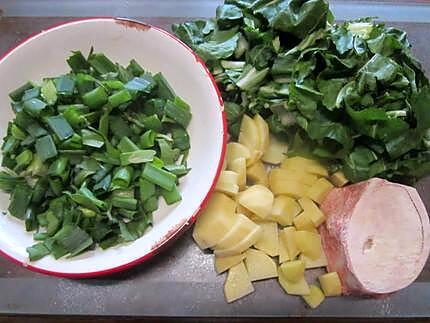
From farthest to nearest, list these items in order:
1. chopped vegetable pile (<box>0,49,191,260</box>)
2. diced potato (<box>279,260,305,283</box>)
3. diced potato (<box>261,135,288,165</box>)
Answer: diced potato (<box>261,135,288,165</box>) → diced potato (<box>279,260,305,283</box>) → chopped vegetable pile (<box>0,49,191,260</box>)

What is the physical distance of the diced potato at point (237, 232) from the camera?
4.10ft

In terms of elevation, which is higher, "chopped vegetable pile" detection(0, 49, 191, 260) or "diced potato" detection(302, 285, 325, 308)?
"chopped vegetable pile" detection(0, 49, 191, 260)

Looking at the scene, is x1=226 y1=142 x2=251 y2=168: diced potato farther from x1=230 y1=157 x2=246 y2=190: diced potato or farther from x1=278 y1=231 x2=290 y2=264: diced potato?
Result: x1=278 y1=231 x2=290 y2=264: diced potato

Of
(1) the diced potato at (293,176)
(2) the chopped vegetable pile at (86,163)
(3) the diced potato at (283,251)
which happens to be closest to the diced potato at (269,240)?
(3) the diced potato at (283,251)

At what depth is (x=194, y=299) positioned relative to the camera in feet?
4.16

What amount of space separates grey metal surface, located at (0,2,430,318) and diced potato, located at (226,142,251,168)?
0.24 meters

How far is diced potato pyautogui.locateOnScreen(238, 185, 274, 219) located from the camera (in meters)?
1.27

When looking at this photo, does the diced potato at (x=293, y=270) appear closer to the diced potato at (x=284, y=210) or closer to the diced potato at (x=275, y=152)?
the diced potato at (x=284, y=210)

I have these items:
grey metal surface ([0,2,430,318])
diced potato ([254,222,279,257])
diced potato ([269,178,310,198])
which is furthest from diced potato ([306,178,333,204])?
grey metal surface ([0,2,430,318])

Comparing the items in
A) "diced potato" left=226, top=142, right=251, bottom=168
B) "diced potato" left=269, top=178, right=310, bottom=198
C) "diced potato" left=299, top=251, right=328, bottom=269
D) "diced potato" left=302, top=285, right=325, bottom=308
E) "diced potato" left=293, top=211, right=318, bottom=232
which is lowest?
"diced potato" left=302, top=285, right=325, bottom=308

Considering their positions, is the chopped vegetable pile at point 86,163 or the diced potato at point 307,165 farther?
the diced potato at point 307,165

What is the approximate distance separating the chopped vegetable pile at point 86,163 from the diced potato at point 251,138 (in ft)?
0.55

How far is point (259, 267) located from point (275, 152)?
284mm

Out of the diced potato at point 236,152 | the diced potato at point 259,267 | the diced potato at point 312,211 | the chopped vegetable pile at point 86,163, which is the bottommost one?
the diced potato at point 259,267
